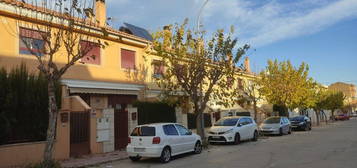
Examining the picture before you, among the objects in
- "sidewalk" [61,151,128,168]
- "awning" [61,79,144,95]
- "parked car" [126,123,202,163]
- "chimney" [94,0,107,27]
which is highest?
"chimney" [94,0,107,27]

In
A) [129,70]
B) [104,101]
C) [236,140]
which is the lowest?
[236,140]

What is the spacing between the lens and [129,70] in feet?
56.5

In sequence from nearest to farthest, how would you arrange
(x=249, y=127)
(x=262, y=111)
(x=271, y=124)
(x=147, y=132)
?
(x=147, y=132), (x=249, y=127), (x=271, y=124), (x=262, y=111)

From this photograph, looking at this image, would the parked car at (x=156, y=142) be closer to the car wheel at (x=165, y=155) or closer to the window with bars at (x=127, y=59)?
the car wheel at (x=165, y=155)

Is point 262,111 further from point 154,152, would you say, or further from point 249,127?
point 154,152

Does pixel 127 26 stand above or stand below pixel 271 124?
above

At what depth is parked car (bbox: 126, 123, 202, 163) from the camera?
10.8 meters

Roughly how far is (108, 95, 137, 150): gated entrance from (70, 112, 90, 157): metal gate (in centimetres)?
189

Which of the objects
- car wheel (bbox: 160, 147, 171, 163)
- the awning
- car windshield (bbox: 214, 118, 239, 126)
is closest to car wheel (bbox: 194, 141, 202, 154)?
car wheel (bbox: 160, 147, 171, 163)

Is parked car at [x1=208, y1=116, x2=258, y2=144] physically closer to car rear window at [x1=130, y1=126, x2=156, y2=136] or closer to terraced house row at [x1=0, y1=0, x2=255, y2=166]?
terraced house row at [x1=0, y1=0, x2=255, y2=166]

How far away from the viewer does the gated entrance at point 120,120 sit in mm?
15398

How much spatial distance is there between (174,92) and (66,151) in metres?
7.31

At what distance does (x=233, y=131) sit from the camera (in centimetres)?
1656

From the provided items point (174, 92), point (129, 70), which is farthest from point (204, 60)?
point (129, 70)
